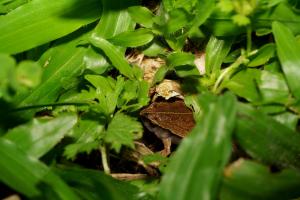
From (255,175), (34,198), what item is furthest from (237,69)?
(34,198)

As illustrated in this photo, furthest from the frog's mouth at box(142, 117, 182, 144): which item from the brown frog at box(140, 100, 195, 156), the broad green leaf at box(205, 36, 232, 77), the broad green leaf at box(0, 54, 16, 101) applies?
the broad green leaf at box(0, 54, 16, 101)

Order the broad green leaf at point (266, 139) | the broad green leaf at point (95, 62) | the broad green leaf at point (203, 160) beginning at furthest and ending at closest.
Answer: the broad green leaf at point (95, 62) < the broad green leaf at point (266, 139) < the broad green leaf at point (203, 160)

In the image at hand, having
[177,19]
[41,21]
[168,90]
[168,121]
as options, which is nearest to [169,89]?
[168,90]

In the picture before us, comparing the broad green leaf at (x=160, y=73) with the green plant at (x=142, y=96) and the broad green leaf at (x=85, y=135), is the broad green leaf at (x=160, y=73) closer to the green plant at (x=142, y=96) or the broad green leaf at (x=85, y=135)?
the green plant at (x=142, y=96)

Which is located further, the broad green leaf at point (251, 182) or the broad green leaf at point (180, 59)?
the broad green leaf at point (180, 59)

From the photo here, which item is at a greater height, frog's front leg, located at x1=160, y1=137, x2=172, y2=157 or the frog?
the frog

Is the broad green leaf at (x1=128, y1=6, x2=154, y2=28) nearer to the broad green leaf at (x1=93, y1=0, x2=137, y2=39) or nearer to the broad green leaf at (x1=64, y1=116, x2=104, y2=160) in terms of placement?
the broad green leaf at (x1=93, y1=0, x2=137, y2=39)

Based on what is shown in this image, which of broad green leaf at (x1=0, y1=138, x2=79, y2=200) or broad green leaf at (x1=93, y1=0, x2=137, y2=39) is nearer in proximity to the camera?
broad green leaf at (x1=0, y1=138, x2=79, y2=200)

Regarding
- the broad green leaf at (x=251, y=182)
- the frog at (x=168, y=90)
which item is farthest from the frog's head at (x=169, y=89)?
the broad green leaf at (x=251, y=182)

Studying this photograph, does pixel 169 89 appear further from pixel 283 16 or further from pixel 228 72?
pixel 283 16
